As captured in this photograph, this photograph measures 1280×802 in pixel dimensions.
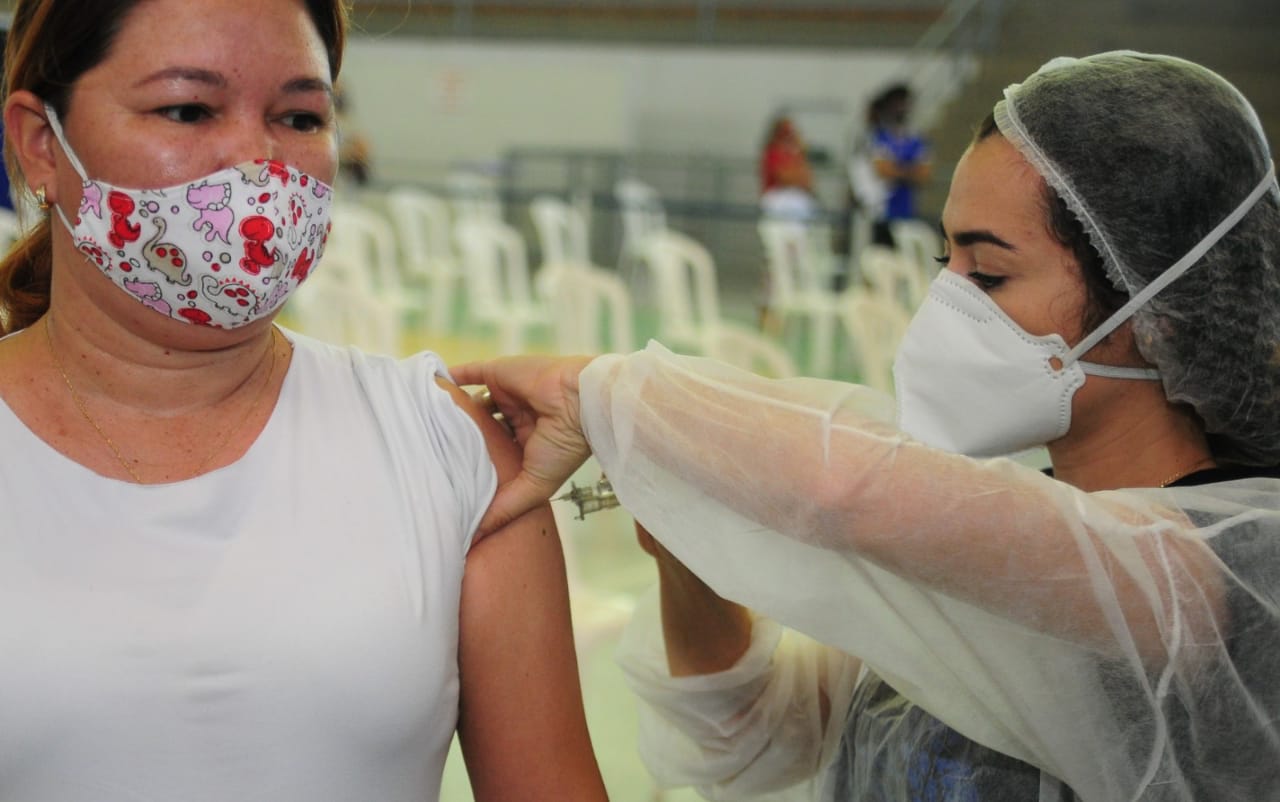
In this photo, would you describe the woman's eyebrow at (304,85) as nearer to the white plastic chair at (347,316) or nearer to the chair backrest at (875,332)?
the white plastic chair at (347,316)

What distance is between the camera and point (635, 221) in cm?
994

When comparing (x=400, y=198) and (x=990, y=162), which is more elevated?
(x=990, y=162)

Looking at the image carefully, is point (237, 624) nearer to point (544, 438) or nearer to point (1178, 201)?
point (544, 438)

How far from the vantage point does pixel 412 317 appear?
9.30 meters

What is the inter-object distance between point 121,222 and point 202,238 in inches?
3.0

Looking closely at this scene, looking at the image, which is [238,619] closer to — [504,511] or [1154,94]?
[504,511]

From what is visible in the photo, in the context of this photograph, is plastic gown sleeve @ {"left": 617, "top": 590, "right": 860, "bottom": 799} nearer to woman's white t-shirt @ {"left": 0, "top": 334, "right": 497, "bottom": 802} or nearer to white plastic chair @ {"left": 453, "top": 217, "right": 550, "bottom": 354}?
woman's white t-shirt @ {"left": 0, "top": 334, "right": 497, "bottom": 802}

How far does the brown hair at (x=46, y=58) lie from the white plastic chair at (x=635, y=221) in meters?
7.23

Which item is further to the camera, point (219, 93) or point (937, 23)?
point (937, 23)

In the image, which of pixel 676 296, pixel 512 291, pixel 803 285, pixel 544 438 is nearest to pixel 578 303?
pixel 676 296

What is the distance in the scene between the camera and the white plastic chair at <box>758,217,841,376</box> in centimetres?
737

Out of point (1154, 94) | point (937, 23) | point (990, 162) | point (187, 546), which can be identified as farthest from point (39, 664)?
point (937, 23)

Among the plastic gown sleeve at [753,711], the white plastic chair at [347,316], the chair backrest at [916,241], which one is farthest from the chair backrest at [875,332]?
the plastic gown sleeve at [753,711]

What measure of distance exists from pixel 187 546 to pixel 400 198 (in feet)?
Result: 26.5
